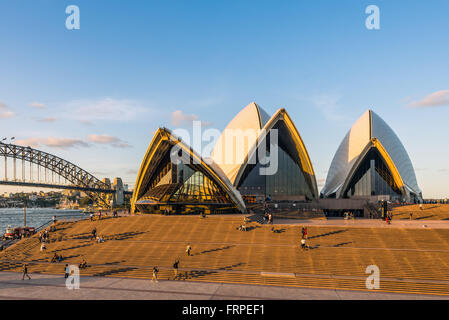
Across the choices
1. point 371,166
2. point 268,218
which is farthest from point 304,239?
point 371,166

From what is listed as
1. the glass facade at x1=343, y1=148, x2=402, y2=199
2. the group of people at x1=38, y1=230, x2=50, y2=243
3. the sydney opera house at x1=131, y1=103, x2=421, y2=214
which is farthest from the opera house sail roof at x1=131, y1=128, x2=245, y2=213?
the glass facade at x1=343, y1=148, x2=402, y2=199

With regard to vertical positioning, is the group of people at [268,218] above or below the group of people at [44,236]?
above

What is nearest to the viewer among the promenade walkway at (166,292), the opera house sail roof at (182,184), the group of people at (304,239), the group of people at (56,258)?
the promenade walkway at (166,292)

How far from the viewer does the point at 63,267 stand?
21.8 m

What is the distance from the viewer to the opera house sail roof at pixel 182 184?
1517 inches

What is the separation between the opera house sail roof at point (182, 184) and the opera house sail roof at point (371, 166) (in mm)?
21430

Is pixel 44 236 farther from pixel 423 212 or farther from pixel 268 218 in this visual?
pixel 423 212

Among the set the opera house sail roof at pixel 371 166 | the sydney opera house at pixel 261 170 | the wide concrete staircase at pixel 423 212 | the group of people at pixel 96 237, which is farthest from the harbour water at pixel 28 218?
the wide concrete staircase at pixel 423 212

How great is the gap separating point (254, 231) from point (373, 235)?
29.3 feet

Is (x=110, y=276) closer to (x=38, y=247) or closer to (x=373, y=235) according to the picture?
(x=38, y=247)

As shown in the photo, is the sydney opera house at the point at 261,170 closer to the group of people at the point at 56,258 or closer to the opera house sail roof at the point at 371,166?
the opera house sail roof at the point at 371,166

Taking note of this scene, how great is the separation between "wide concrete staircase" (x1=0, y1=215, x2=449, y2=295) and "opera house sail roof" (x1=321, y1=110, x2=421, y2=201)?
26143 mm

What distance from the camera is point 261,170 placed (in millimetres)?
50531
